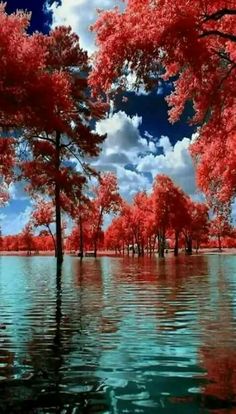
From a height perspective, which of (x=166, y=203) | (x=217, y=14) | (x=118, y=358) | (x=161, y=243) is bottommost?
(x=118, y=358)

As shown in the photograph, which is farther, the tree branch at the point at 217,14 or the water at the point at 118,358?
the tree branch at the point at 217,14

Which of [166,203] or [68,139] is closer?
[68,139]

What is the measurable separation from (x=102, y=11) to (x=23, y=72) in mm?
6180

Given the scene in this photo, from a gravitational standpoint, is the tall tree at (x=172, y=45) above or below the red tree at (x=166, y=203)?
below

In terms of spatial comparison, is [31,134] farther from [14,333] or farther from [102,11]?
[14,333]

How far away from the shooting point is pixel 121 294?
53.4 feet

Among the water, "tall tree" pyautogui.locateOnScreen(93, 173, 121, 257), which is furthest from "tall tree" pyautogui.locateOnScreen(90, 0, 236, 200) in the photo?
"tall tree" pyautogui.locateOnScreen(93, 173, 121, 257)

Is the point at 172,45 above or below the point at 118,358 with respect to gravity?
above

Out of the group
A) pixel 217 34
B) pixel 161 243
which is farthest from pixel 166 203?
pixel 217 34

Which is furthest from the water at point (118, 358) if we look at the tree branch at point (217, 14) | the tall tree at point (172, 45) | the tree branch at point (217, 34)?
the tree branch at point (217, 14)

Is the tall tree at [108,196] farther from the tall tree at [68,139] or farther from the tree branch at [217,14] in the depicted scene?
the tree branch at [217,14]

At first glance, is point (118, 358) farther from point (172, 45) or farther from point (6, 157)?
point (6, 157)

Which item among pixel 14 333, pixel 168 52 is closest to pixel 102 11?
pixel 168 52

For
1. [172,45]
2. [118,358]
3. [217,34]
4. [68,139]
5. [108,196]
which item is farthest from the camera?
[108,196]
